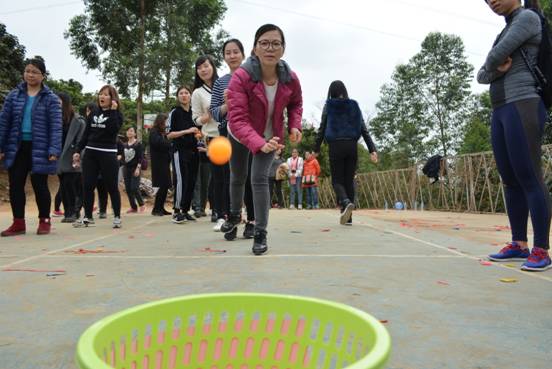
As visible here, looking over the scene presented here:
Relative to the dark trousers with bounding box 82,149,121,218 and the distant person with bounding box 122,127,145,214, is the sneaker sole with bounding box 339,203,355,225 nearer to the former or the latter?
the dark trousers with bounding box 82,149,121,218

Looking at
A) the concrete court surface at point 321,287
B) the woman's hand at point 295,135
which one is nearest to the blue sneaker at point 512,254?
the concrete court surface at point 321,287

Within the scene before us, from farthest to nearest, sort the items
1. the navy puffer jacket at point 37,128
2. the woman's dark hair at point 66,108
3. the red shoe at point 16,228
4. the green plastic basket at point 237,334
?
1. the woman's dark hair at point 66,108
2. the red shoe at point 16,228
3. the navy puffer jacket at point 37,128
4. the green plastic basket at point 237,334

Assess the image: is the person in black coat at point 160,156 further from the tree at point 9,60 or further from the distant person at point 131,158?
the tree at point 9,60

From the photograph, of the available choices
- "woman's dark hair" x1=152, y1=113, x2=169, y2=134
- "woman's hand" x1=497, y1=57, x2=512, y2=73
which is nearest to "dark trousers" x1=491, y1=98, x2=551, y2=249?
"woman's hand" x1=497, y1=57, x2=512, y2=73

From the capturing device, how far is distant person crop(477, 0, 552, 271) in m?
2.56

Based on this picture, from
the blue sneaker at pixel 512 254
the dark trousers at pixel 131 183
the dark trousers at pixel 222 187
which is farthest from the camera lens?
the dark trousers at pixel 131 183

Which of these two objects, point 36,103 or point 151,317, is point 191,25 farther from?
point 151,317

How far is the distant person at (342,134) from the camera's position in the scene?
216 inches

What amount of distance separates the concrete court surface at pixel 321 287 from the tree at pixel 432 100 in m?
33.1

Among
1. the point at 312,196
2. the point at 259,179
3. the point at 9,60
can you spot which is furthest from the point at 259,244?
the point at 9,60

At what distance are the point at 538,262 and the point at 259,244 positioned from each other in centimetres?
159

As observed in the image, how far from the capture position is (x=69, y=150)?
20.3 ft

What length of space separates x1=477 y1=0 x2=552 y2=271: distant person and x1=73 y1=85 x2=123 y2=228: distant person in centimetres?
385

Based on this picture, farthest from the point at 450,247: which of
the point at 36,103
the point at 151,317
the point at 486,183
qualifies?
the point at 486,183
